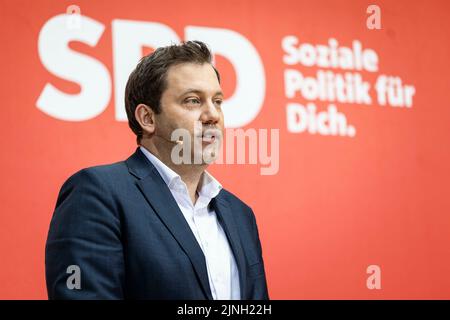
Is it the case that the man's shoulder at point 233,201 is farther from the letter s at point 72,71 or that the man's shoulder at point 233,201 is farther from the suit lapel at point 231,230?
the letter s at point 72,71

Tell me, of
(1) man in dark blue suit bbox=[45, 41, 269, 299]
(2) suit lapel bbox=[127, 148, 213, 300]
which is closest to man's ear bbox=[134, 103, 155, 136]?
(1) man in dark blue suit bbox=[45, 41, 269, 299]

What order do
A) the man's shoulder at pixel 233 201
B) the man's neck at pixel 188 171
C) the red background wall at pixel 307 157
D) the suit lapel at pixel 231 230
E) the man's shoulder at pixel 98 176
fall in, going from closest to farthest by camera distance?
the man's shoulder at pixel 98 176 → the suit lapel at pixel 231 230 → the man's neck at pixel 188 171 → the man's shoulder at pixel 233 201 → the red background wall at pixel 307 157

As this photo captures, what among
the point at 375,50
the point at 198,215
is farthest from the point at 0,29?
the point at 375,50

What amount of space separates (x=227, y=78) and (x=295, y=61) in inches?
15.0

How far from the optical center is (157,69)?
186 cm

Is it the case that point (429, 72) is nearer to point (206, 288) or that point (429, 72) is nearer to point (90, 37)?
point (90, 37)

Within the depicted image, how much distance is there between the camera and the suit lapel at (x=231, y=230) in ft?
5.66

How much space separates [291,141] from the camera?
10.5 feet

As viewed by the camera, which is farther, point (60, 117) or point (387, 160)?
point (387, 160)

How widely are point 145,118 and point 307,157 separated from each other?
1.50m

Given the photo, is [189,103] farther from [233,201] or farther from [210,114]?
[233,201]

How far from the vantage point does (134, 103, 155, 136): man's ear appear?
1.88m

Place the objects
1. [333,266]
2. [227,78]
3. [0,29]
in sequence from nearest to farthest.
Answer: [0,29] → [227,78] → [333,266]

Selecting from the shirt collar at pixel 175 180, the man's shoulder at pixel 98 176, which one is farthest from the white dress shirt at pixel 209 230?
the man's shoulder at pixel 98 176
